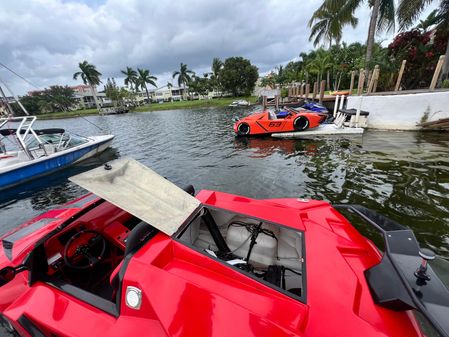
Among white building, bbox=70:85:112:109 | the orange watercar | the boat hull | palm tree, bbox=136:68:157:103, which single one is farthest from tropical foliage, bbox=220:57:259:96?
the boat hull

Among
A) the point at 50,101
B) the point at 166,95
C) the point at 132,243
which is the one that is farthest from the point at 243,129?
the point at 166,95

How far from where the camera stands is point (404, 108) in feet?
35.7

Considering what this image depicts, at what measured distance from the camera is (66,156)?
9.46m

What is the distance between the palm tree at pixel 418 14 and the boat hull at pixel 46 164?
1938 centimetres

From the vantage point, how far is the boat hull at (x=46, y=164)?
7.68 meters

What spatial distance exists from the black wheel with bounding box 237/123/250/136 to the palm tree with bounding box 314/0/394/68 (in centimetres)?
957

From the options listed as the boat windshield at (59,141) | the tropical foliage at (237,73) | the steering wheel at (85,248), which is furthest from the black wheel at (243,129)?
the tropical foliage at (237,73)

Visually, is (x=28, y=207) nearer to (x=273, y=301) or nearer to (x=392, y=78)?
(x=273, y=301)

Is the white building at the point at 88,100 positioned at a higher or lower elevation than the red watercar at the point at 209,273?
lower

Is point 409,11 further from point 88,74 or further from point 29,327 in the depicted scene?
point 88,74

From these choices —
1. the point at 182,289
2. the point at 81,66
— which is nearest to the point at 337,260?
the point at 182,289

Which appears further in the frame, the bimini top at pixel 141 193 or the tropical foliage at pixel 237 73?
the tropical foliage at pixel 237 73

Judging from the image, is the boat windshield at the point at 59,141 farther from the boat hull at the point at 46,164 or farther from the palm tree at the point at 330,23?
the palm tree at the point at 330,23

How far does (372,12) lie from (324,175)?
48.3 feet
